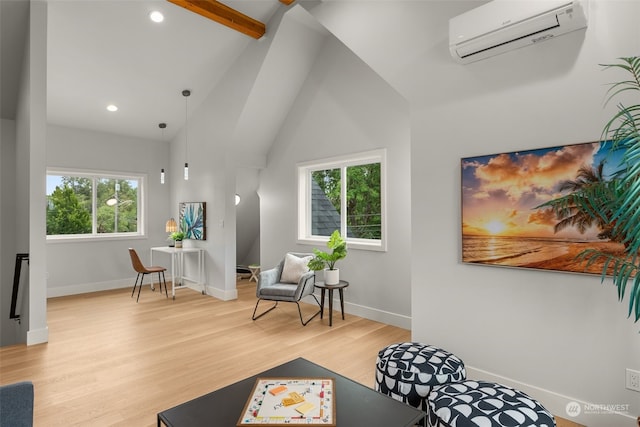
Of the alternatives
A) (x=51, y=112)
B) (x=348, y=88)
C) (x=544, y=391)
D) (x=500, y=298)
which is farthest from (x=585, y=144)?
(x=51, y=112)

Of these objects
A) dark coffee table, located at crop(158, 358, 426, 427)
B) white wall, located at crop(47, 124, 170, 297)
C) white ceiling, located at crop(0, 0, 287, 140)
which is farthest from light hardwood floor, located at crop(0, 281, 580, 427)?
white ceiling, located at crop(0, 0, 287, 140)

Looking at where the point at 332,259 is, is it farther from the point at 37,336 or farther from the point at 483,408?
the point at 37,336

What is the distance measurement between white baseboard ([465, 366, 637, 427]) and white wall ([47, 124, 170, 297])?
20.6 ft

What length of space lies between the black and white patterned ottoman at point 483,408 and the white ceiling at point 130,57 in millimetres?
4419

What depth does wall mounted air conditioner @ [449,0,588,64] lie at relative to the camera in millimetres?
2061

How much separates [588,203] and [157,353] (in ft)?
12.4

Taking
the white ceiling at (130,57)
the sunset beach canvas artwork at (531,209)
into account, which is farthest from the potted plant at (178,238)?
the sunset beach canvas artwork at (531,209)

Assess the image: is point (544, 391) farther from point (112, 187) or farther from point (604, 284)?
point (112, 187)

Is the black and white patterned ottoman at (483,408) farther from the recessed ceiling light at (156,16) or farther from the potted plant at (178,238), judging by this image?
the potted plant at (178,238)

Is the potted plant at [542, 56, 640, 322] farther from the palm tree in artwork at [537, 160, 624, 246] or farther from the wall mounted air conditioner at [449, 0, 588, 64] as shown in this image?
the wall mounted air conditioner at [449, 0, 588, 64]

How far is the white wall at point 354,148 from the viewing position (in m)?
4.06

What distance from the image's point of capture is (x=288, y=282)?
456cm

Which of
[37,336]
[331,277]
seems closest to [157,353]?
[37,336]

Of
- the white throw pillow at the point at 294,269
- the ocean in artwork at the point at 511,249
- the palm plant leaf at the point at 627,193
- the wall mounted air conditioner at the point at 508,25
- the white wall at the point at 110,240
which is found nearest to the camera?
the palm plant leaf at the point at 627,193
